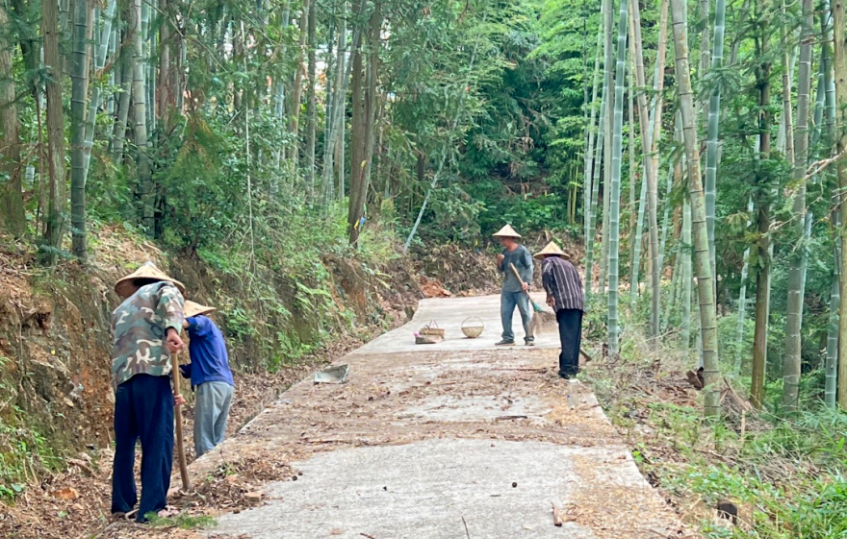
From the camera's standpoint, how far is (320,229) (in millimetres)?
15398

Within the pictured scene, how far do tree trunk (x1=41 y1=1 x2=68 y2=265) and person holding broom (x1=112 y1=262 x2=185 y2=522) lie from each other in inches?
102

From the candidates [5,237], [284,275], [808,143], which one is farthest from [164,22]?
[808,143]


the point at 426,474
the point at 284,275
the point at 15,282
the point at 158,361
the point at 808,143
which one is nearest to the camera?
the point at 158,361

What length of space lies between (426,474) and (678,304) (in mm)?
10724

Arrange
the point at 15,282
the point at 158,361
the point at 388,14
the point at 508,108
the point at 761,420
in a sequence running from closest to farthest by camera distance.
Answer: the point at 158,361 < the point at 15,282 < the point at 761,420 < the point at 388,14 < the point at 508,108

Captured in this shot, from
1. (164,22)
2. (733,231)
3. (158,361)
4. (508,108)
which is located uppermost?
(508,108)

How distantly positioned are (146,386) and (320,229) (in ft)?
34.8

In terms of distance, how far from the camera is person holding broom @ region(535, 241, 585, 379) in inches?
334

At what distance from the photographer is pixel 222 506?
4.93m

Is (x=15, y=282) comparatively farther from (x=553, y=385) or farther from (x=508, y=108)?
(x=508, y=108)

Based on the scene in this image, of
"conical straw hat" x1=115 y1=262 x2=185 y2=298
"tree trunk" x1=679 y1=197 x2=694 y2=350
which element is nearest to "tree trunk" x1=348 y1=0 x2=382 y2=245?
"tree trunk" x1=679 y1=197 x2=694 y2=350

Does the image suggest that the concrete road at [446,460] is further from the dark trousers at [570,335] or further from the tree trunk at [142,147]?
the tree trunk at [142,147]

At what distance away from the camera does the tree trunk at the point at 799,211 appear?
8000 mm

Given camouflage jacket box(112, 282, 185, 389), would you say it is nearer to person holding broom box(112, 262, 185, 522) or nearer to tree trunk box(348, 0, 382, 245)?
person holding broom box(112, 262, 185, 522)
